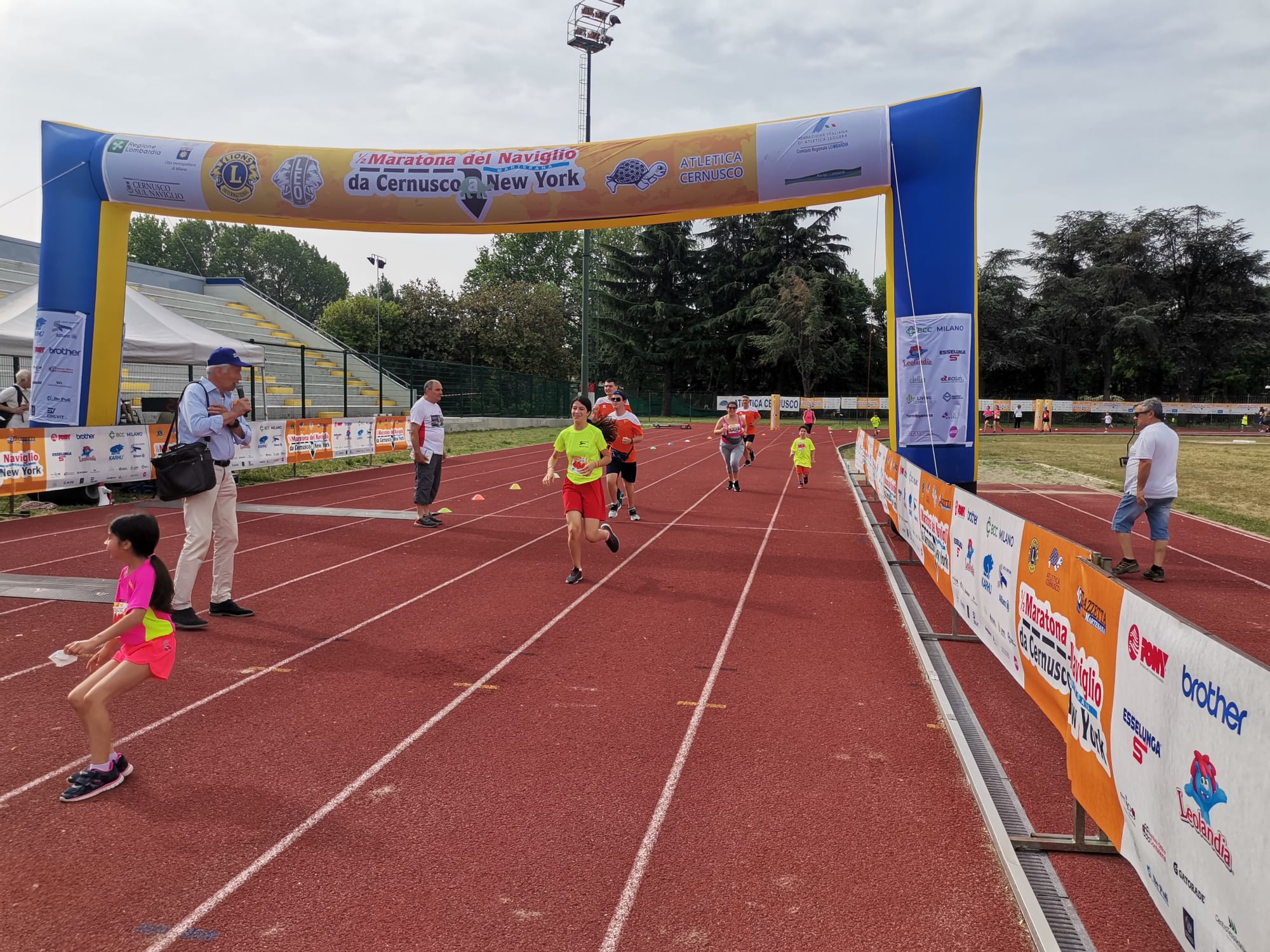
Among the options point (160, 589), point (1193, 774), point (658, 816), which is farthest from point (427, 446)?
point (1193, 774)

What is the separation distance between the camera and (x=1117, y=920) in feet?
10.0

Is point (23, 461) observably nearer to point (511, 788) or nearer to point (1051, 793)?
point (511, 788)

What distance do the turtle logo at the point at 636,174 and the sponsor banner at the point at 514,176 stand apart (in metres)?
0.02

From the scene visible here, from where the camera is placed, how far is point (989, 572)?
17.6ft

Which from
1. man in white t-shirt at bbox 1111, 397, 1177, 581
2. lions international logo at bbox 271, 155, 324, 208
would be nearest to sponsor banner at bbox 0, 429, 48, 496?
lions international logo at bbox 271, 155, 324, 208

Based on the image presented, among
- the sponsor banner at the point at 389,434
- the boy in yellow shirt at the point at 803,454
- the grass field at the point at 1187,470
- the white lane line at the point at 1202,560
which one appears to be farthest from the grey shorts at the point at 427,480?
the grass field at the point at 1187,470

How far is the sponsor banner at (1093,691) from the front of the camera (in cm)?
320

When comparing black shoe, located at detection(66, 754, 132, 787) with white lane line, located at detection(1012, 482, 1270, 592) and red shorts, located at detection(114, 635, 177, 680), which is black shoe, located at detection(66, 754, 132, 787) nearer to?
red shorts, located at detection(114, 635, 177, 680)

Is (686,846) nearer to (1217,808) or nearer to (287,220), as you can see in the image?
(1217,808)

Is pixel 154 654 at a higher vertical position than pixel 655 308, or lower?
lower

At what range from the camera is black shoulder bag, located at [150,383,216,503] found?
6.12m

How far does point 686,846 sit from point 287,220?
11.8 m

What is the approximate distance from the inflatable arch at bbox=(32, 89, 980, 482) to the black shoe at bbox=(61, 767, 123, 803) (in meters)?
8.63

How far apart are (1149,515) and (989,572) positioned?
4.75 metres
